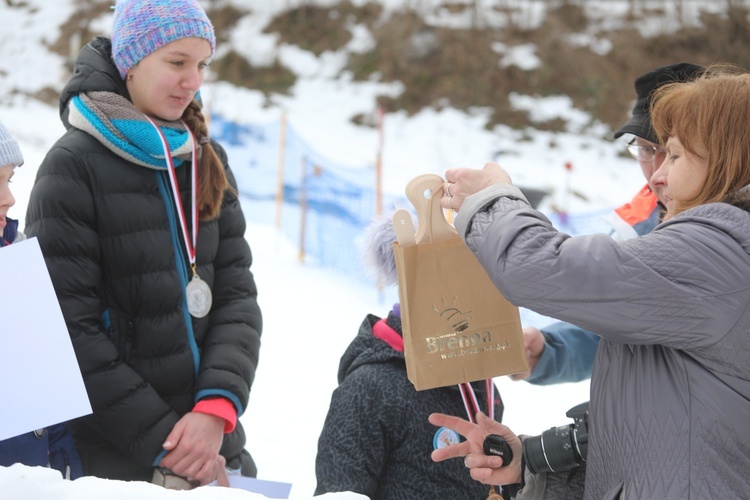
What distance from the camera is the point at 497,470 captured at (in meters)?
1.76

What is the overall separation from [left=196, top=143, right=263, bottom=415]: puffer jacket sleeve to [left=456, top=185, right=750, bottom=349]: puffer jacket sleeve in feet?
3.46

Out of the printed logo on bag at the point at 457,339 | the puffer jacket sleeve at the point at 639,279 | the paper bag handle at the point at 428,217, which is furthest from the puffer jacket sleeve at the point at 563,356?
the puffer jacket sleeve at the point at 639,279

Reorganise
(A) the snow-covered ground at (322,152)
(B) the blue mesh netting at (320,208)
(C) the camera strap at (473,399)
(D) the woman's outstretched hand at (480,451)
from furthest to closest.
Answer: (B) the blue mesh netting at (320,208)
(A) the snow-covered ground at (322,152)
(C) the camera strap at (473,399)
(D) the woman's outstretched hand at (480,451)

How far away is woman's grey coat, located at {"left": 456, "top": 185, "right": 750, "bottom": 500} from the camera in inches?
50.4

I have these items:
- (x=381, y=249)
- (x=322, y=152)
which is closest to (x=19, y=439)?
(x=381, y=249)

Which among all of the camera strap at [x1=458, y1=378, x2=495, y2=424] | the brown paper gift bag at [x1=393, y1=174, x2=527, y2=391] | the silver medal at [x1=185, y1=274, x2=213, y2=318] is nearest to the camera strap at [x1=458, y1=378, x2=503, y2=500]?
the camera strap at [x1=458, y1=378, x2=495, y2=424]

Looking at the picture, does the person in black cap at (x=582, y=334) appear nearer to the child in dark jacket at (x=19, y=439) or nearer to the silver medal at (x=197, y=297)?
the silver medal at (x=197, y=297)

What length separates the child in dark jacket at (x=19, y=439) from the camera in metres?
1.75

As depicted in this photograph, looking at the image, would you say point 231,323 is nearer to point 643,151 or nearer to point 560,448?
point 560,448

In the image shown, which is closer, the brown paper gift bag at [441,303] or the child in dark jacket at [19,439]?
the brown paper gift bag at [441,303]

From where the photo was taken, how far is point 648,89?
8.20 ft

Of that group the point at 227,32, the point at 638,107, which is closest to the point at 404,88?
the point at 227,32

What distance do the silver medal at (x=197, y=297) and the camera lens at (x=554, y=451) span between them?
0.96 metres

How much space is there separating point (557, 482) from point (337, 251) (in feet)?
22.5
